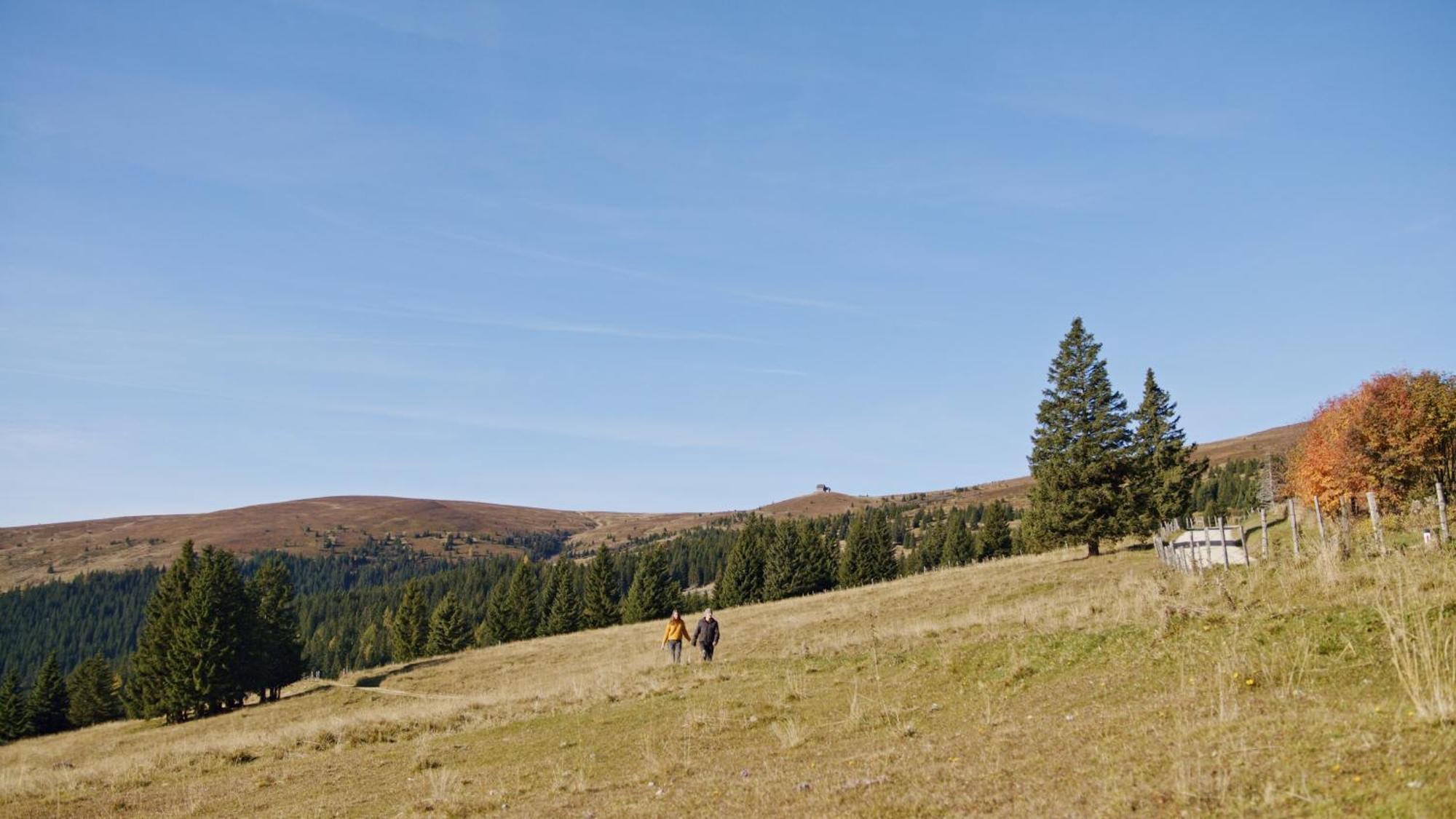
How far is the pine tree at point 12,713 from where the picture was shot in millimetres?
76625

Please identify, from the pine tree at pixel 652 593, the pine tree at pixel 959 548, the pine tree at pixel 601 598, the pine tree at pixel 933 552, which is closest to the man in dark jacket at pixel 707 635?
the pine tree at pixel 652 593

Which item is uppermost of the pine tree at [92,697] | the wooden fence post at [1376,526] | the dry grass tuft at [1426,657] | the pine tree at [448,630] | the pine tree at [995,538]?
the wooden fence post at [1376,526]

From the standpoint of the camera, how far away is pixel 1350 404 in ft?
175

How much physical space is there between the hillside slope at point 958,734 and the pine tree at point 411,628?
70.3 meters

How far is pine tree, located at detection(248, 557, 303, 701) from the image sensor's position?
6153 centimetres

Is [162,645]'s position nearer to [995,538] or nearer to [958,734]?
[958,734]

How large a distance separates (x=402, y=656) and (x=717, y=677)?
272 ft

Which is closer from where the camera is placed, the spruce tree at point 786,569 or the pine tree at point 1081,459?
the pine tree at point 1081,459

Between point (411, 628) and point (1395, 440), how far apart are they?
88.3 meters

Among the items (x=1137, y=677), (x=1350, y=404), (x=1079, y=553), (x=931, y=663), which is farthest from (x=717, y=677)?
(x=1350, y=404)

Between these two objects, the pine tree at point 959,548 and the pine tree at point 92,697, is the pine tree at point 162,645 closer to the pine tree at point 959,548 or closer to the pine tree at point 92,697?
the pine tree at point 92,697

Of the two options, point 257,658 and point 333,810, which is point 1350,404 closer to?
point 333,810

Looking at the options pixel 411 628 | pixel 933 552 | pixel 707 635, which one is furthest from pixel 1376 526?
pixel 933 552

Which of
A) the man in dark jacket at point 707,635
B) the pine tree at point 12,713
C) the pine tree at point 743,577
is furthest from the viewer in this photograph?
the pine tree at point 743,577
